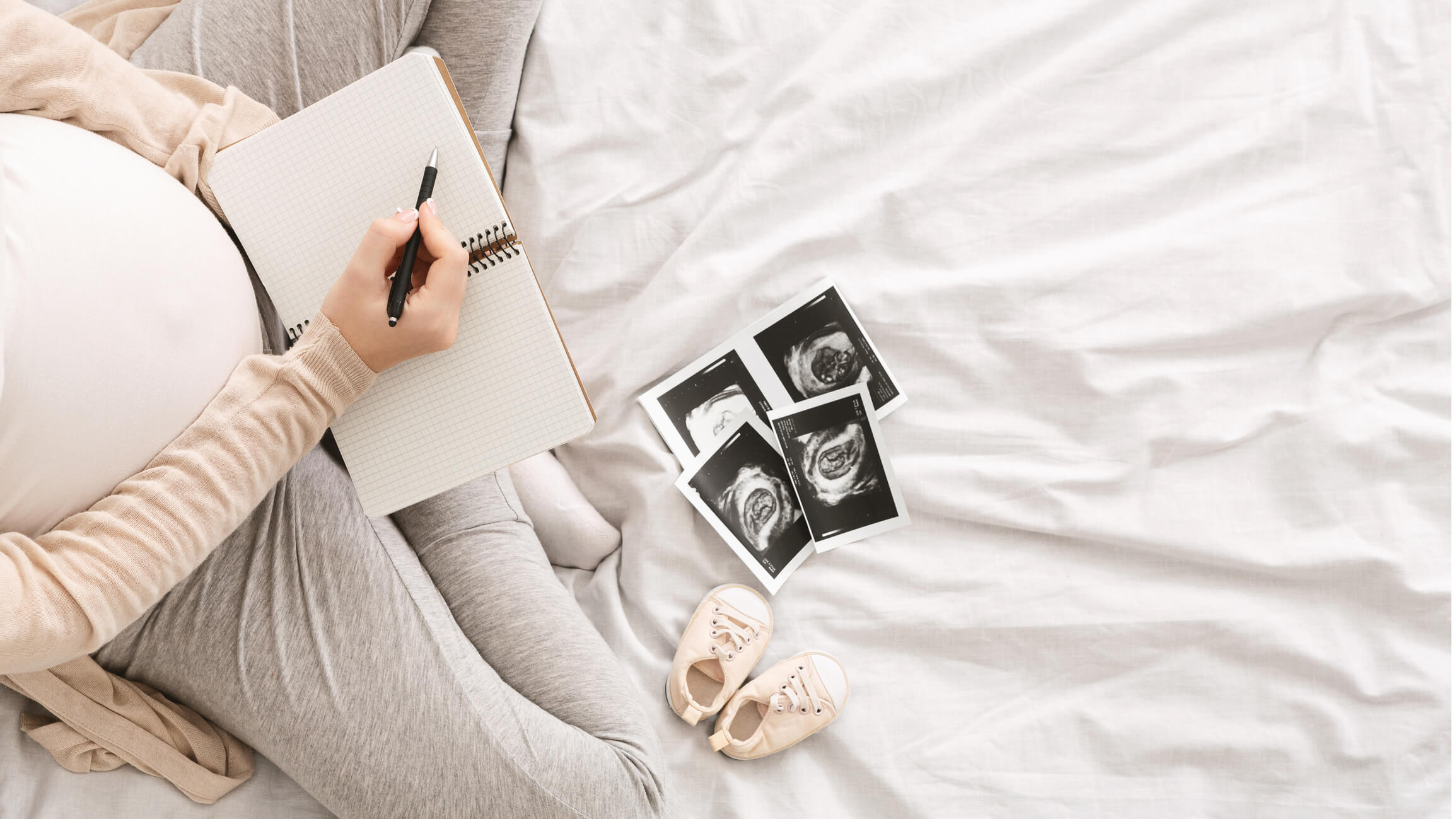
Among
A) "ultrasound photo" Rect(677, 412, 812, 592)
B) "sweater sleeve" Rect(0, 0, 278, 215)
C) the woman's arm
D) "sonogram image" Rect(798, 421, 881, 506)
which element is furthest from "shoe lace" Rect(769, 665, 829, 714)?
"sweater sleeve" Rect(0, 0, 278, 215)

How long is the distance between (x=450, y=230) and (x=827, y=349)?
1.62ft

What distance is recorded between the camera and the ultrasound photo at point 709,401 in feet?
3.49

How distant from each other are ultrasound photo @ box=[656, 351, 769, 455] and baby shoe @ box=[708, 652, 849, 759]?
0.29 m

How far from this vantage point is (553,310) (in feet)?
3.61

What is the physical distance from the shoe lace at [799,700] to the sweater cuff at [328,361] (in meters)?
0.58

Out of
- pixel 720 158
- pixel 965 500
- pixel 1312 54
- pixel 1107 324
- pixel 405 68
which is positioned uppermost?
pixel 405 68

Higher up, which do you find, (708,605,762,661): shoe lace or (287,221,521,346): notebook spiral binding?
(287,221,521,346): notebook spiral binding

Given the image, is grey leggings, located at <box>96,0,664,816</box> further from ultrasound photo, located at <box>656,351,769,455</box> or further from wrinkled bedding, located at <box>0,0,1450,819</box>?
ultrasound photo, located at <box>656,351,769,455</box>

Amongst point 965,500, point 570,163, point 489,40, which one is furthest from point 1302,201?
point 489,40

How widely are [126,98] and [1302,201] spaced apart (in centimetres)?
126

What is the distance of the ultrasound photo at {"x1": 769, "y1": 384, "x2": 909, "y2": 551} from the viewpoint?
1021mm

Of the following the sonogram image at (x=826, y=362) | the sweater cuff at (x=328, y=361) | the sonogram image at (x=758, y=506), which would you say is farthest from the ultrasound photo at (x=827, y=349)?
the sweater cuff at (x=328, y=361)

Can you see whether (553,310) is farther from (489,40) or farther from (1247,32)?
(1247,32)

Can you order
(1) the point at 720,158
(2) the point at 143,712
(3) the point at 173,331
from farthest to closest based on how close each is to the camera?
(1) the point at 720,158, (2) the point at 143,712, (3) the point at 173,331
